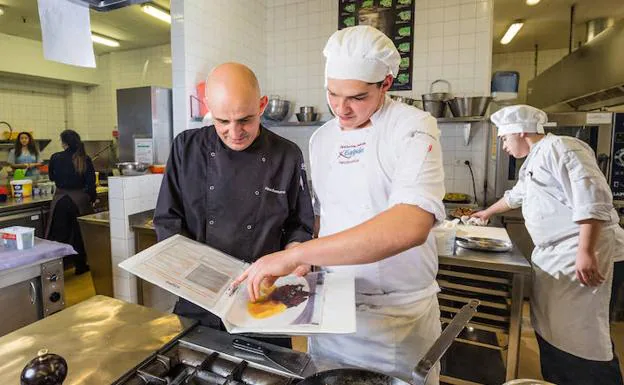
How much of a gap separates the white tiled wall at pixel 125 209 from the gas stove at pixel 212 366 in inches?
70.7

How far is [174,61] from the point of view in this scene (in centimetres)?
285

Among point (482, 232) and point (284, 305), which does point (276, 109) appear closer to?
point (482, 232)

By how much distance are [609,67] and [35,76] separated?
728cm

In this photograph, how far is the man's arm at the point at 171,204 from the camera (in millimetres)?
1365

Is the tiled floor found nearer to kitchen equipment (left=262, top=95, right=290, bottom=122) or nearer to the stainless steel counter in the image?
the stainless steel counter

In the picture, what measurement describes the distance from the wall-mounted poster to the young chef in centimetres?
265

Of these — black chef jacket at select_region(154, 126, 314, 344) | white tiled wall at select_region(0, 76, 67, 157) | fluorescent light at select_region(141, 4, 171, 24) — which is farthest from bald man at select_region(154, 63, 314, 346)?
white tiled wall at select_region(0, 76, 67, 157)

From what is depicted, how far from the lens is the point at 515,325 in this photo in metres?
2.10

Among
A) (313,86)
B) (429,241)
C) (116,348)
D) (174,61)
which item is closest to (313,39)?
(313,86)

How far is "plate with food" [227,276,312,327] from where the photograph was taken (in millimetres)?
839

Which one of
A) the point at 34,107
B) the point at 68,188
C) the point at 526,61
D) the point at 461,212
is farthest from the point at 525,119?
the point at 34,107

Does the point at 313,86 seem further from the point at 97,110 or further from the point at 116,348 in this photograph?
the point at 97,110

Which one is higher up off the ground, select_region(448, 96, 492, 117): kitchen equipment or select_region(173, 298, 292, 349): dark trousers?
select_region(448, 96, 492, 117): kitchen equipment

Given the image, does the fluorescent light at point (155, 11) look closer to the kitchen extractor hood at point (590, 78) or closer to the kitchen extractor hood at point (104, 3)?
the kitchen extractor hood at point (104, 3)
